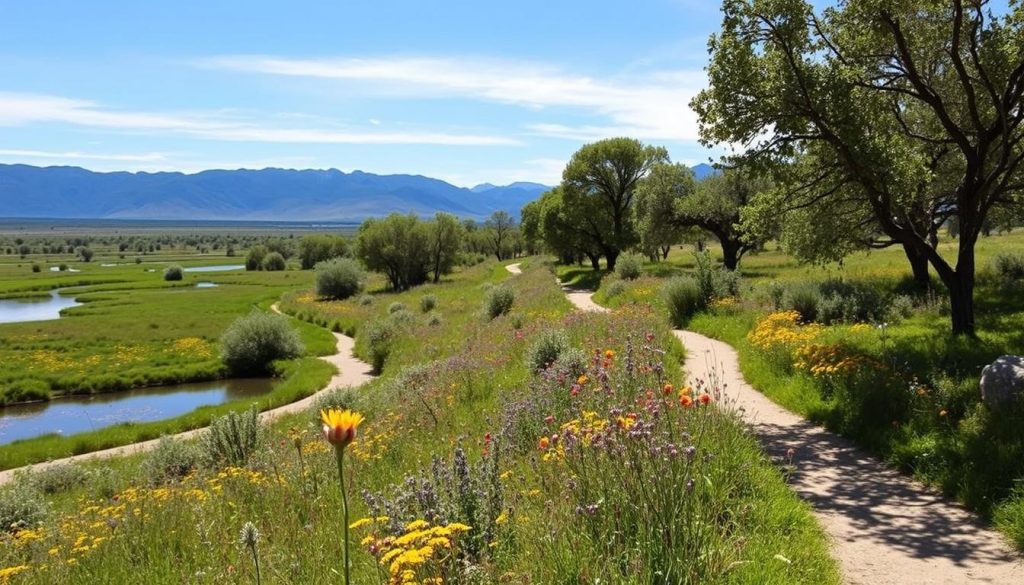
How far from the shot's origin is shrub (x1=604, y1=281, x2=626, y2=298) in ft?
101

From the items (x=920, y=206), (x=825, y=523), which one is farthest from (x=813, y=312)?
(x=825, y=523)

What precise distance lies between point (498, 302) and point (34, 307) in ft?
220

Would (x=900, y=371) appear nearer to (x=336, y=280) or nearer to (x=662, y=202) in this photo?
(x=662, y=202)

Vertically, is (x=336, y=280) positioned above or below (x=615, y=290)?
below

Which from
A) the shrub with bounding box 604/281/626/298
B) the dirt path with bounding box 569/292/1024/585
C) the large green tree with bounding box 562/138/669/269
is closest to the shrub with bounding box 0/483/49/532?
the dirt path with bounding box 569/292/1024/585

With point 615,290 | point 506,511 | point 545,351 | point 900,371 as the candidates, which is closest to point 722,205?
point 615,290

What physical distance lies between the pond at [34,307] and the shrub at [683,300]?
59.8 metres

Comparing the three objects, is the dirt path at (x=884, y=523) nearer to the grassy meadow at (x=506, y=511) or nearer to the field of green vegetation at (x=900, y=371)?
the field of green vegetation at (x=900, y=371)

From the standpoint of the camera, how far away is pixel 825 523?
6137 millimetres

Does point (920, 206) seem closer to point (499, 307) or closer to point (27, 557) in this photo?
point (499, 307)

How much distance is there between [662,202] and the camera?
1569 inches

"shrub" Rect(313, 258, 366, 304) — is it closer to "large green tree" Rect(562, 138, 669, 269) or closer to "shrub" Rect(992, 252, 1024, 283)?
"large green tree" Rect(562, 138, 669, 269)

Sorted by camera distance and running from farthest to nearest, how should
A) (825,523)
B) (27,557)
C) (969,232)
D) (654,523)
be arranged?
(969,232) < (27,557) < (825,523) < (654,523)

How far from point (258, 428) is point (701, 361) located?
10590 millimetres
